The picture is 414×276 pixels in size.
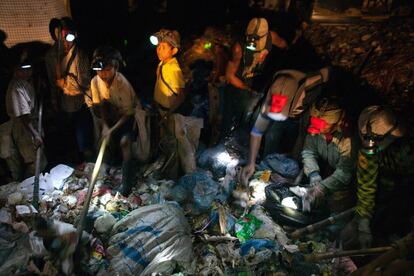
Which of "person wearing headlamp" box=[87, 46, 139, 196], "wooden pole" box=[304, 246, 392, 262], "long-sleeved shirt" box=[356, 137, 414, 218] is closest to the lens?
"wooden pole" box=[304, 246, 392, 262]

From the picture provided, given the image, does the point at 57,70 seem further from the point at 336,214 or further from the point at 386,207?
the point at 386,207

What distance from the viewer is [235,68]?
218 inches

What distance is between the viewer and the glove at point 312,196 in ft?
14.3

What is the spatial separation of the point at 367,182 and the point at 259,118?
1920 mm

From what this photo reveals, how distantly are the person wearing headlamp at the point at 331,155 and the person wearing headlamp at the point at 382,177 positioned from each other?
1.44ft

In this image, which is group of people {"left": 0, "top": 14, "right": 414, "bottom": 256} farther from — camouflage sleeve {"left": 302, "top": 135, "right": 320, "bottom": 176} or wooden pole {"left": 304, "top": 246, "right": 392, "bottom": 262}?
wooden pole {"left": 304, "top": 246, "right": 392, "bottom": 262}

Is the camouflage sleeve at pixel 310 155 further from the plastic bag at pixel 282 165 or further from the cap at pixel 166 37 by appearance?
the cap at pixel 166 37

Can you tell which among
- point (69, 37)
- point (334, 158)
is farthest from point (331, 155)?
point (69, 37)

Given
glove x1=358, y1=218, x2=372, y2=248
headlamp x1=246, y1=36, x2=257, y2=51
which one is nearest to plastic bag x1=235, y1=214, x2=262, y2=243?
glove x1=358, y1=218, x2=372, y2=248

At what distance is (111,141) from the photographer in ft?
17.5

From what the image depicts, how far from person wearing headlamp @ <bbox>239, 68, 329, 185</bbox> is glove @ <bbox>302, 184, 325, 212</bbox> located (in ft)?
3.22

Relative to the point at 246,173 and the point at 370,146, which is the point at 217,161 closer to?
the point at 246,173

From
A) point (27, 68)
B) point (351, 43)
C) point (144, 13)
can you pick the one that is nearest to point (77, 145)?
point (27, 68)

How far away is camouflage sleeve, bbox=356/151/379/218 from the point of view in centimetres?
374
